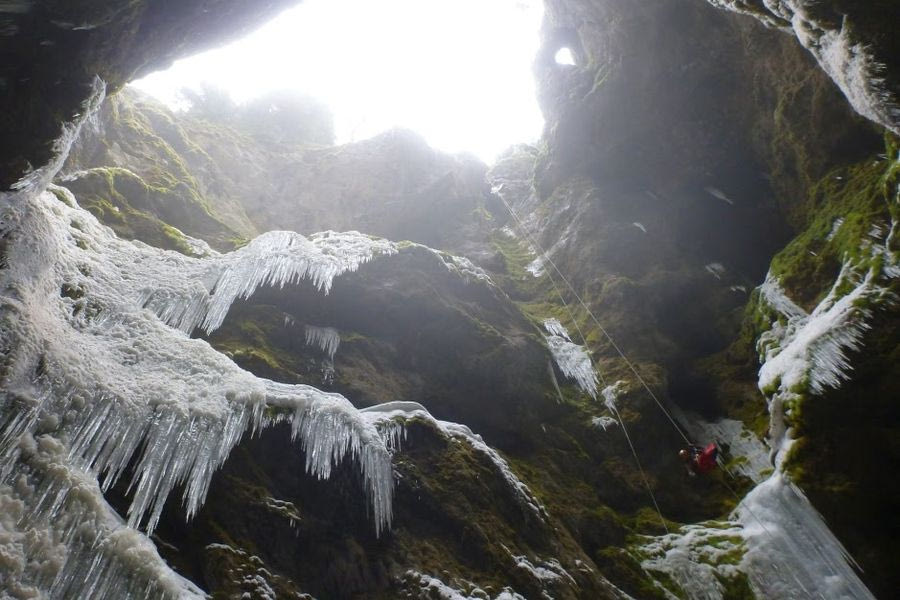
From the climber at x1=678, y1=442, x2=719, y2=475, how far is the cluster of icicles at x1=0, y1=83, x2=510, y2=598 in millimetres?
5094

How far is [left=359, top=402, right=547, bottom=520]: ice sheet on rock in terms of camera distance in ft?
19.6

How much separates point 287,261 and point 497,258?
7222mm

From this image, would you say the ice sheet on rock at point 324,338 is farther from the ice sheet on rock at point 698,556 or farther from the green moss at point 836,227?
the green moss at point 836,227

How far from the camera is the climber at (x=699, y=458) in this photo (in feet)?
25.6

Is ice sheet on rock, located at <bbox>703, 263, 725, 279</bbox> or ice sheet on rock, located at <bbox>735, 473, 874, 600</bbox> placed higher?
ice sheet on rock, located at <bbox>703, 263, 725, 279</bbox>

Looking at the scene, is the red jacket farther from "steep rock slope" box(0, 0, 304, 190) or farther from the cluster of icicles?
"steep rock slope" box(0, 0, 304, 190)

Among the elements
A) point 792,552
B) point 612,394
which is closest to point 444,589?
point 792,552

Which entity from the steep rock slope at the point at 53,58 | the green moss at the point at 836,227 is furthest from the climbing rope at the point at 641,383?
the steep rock slope at the point at 53,58

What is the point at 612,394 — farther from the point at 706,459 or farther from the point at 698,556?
the point at 698,556

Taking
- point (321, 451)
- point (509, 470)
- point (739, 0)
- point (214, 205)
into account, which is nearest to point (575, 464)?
point (509, 470)

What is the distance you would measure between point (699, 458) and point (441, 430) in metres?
4.31

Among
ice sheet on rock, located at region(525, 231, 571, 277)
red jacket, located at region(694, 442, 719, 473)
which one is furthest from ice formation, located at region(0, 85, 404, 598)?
ice sheet on rock, located at region(525, 231, 571, 277)

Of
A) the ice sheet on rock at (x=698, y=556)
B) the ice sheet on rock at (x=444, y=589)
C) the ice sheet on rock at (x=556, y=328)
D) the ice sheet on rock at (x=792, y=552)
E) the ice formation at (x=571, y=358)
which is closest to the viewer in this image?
the ice sheet on rock at (x=444, y=589)

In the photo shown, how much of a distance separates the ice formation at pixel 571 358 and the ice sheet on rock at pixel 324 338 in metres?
4.10
